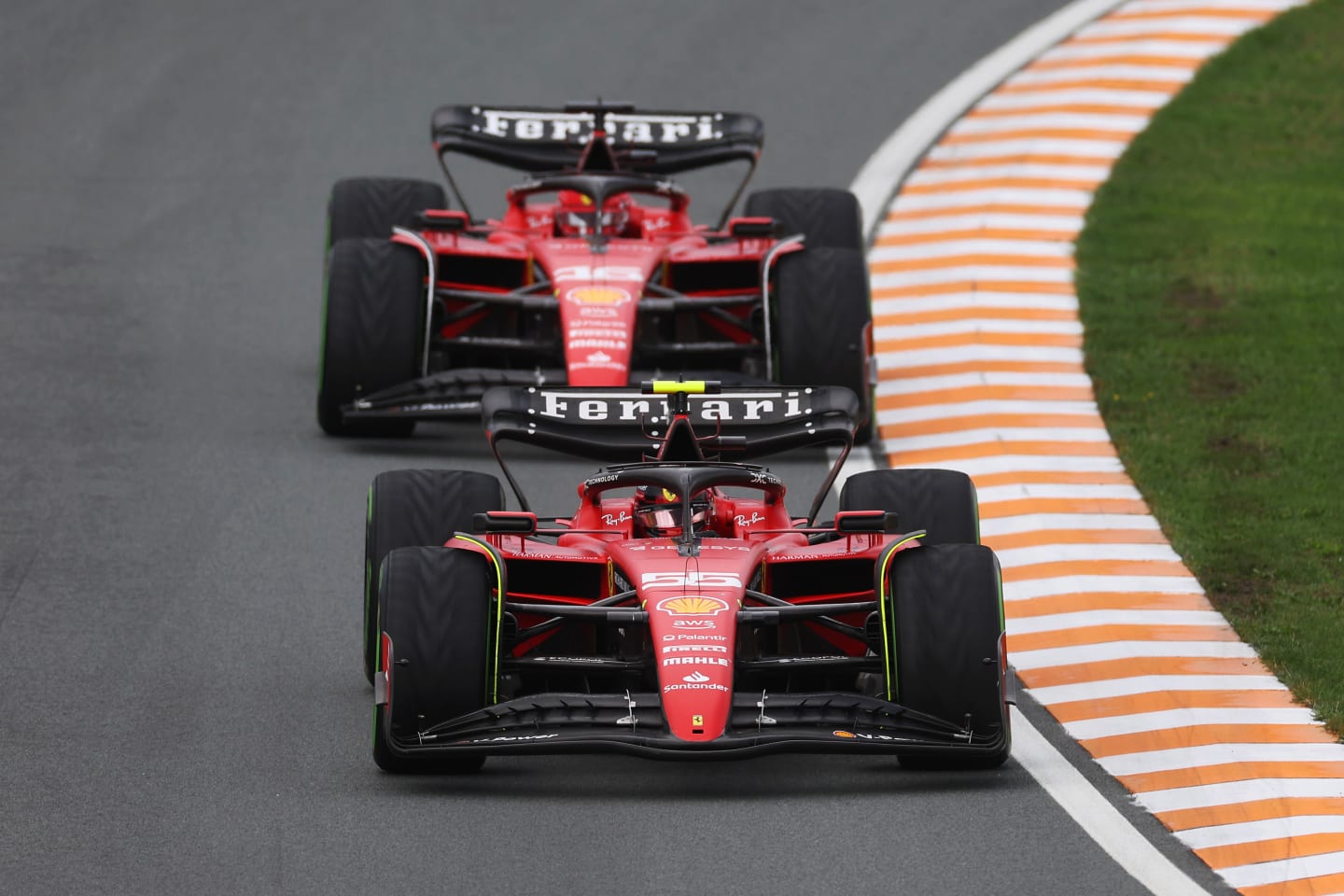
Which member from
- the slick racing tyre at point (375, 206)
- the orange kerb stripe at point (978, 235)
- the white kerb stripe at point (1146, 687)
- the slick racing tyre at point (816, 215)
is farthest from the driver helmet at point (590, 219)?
the white kerb stripe at point (1146, 687)

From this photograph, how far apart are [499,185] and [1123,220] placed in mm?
6495

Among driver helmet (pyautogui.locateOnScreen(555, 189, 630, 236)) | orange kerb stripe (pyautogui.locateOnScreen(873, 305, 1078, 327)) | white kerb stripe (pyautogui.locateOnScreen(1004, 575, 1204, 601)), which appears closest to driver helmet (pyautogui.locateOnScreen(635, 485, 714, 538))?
white kerb stripe (pyautogui.locateOnScreen(1004, 575, 1204, 601))

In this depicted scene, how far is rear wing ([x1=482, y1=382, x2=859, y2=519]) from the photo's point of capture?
560 inches

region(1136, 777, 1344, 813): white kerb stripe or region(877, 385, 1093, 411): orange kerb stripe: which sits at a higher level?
region(877, 385, 1093, 411): orange kerb stripe

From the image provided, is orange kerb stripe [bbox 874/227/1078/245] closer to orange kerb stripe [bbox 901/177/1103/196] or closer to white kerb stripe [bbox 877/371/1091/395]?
orange kerb stripe [bbox 901/177/1103/196]

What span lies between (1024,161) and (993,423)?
23.8ft

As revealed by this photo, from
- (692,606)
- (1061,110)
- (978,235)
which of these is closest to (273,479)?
(692,606)

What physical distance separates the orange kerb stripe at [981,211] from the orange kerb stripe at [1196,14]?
241 inches

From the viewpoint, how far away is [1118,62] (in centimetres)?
2916

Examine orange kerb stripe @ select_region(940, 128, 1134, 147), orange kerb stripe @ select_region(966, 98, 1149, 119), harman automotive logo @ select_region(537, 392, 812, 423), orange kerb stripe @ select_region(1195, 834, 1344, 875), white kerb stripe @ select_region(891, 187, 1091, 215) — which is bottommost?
orange kerb stripe @ select_region(1195, 834, 1344, 875)

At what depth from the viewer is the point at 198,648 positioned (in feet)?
47.5

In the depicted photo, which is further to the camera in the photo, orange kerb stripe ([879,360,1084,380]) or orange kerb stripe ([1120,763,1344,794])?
orange kerb stripe ([879,360,1084,380])

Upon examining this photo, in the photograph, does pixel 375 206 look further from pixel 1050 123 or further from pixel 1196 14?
pixel 1196 14

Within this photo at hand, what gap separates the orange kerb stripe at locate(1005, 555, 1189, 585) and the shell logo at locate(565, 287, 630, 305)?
413 centimetres
